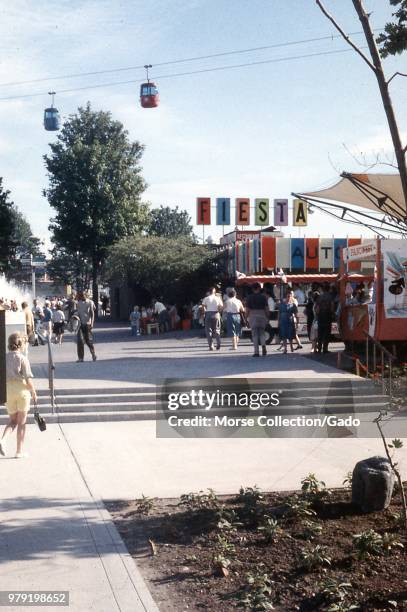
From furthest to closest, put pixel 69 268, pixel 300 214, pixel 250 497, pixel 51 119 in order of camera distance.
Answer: pixel 69 268 → pixel 300 214 → pixel 51 119 → pixel 250 497

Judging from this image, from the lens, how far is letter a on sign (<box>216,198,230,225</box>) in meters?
41.2

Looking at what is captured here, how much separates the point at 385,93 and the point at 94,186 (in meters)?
48.4

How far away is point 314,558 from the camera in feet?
17.3

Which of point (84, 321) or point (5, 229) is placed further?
point (5, 229)

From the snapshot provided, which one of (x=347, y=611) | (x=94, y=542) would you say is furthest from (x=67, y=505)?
(x=347, y=611)

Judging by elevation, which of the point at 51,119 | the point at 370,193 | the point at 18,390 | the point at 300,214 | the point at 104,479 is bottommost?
the point at 104,479

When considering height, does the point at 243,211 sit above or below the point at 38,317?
above

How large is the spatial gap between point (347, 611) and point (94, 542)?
2364 mm

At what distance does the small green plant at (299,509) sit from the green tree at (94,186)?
46915mm

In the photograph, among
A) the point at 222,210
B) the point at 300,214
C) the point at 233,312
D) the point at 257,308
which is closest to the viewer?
the point at 257,308

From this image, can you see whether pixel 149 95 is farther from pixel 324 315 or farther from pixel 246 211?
pixel 246 211

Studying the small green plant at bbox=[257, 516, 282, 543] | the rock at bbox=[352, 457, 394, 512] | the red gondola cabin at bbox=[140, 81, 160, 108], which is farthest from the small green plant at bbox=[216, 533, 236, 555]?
the red gondola cabin at bbox=[140, 81, 160, 108]

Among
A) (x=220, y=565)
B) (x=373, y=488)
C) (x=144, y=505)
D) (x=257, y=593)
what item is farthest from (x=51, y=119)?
(x=257, y=593)

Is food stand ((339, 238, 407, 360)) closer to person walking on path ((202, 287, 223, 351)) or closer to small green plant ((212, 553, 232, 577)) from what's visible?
person walking on path ((202, 287, 223, 351))
